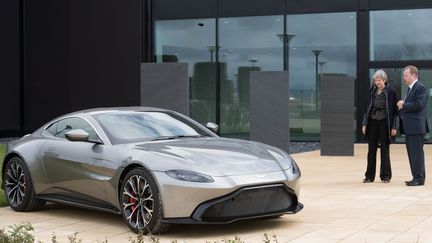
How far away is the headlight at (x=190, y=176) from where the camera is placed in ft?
22.2

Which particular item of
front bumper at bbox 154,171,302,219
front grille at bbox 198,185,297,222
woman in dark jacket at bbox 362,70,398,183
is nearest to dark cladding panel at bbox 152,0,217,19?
woman in dark jacket at bbox 362,70,398,183

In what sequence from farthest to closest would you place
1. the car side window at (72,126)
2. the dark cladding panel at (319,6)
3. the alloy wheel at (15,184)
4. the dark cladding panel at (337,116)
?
the dark cladding panel at (319,6)
the dark cladding panel at (337,116)
the alloy wheel at (15,184)
the car side window at (72,126)

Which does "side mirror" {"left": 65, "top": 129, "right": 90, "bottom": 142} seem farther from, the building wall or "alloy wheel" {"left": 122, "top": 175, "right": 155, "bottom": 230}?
the building wall

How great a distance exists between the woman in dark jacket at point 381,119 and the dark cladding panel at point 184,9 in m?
14.0

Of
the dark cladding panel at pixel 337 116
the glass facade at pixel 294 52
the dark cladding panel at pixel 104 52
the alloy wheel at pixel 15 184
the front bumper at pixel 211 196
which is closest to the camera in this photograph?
the front bumper at pixel 211 196

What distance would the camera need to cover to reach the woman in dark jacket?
36.2 ft

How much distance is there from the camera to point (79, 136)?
776 centimetres

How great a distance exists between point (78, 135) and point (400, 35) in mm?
16722

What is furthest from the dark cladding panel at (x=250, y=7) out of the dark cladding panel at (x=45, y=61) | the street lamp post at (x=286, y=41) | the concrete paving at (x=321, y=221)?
the concrete paving at (x=321, y=221)

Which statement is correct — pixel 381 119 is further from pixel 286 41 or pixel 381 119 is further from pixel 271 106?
pixel 286 41

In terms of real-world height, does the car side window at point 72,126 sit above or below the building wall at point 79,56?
below

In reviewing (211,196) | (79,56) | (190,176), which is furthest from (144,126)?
(79,56)

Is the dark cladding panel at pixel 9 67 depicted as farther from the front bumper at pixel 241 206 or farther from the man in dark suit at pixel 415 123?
the front bumper at pixel 241 206

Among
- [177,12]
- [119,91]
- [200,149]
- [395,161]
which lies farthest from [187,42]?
[200,149]
